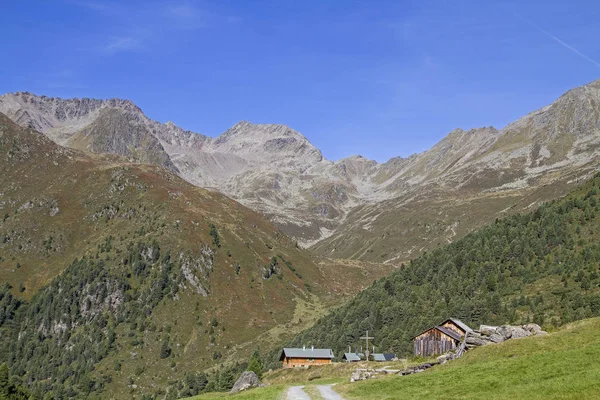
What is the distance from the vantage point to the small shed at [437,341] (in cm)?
7931

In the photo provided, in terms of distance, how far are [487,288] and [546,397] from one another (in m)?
124

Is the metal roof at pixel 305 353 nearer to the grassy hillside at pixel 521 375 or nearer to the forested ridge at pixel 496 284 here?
the forested ridge at pixel 496 284

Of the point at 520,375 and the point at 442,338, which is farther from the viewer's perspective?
the point at 442,338

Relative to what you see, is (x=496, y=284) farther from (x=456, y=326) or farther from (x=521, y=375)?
(x=521, y=375)

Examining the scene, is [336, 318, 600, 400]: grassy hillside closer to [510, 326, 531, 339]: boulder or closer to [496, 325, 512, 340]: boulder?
[510, 326, 531, 339]: boulder

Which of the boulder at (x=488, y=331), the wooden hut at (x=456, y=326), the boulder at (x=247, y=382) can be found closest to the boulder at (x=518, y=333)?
the boulder at (x=488, y=331)

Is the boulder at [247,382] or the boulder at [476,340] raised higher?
the boulder at [476,340]

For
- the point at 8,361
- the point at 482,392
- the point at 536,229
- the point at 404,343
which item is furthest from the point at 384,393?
the point at 8,361

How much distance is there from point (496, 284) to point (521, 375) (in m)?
117

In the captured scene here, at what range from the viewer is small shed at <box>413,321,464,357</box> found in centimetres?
7931

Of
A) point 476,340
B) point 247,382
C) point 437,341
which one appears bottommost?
point 247,382

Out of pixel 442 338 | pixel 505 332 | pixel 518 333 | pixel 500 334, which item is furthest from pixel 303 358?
pixel 518 333

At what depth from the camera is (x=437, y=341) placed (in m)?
83.3

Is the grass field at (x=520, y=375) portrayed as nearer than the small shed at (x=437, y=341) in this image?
Yes
